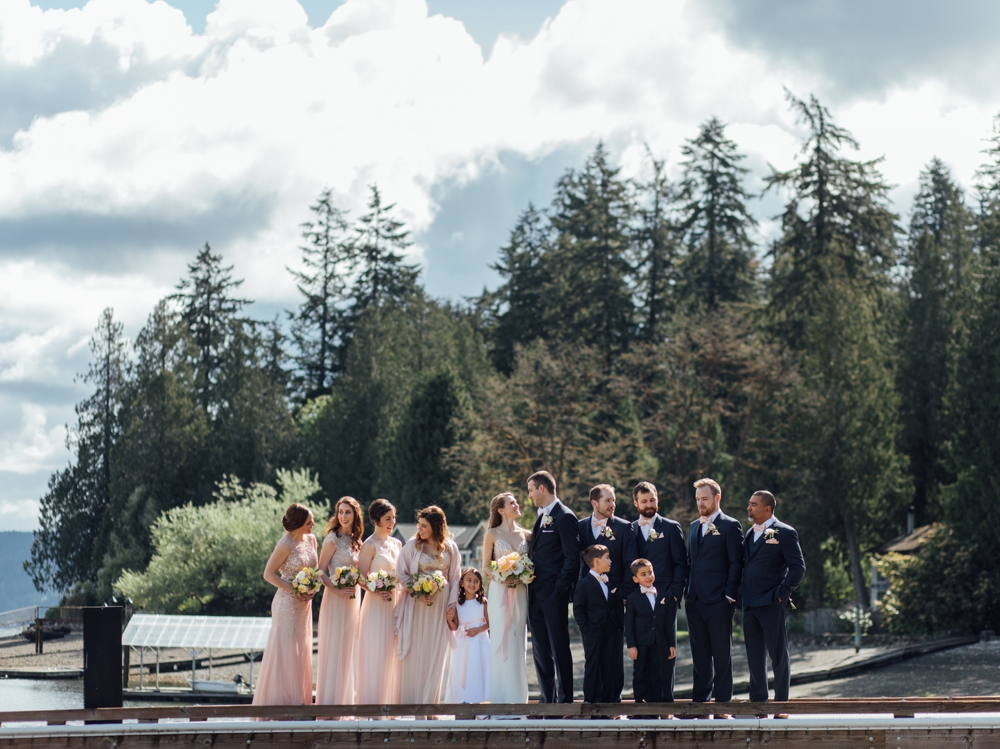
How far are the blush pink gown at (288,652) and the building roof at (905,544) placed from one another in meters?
27.2

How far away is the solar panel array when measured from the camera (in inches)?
1209

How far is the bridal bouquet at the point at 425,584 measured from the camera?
35.0ft

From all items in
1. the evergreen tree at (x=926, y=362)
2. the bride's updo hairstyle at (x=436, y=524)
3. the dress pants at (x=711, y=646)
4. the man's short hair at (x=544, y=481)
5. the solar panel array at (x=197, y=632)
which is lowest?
the solar panel array at (x=197, y=632)

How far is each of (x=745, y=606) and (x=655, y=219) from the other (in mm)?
49390

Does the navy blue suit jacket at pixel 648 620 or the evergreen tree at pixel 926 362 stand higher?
the evergreen tree at pixel 926 362

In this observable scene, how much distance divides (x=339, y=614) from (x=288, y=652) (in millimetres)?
611

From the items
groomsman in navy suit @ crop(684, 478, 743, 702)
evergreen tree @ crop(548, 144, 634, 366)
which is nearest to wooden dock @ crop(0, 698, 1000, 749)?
groomsman in navy suit @ crop(684, 478, 743, 702)

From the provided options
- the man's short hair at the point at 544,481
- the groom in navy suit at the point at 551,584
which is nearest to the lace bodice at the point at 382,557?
the groom in navy suit at the point at 551,584

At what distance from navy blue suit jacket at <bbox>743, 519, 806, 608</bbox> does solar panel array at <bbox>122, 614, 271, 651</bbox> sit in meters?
22.5

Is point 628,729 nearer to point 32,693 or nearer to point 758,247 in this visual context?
point 32,693

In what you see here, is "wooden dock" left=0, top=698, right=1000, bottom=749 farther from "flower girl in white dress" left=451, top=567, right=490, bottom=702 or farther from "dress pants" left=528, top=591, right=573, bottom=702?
"flower girl in white dress" left=451, top=567, right=490, bottom=702

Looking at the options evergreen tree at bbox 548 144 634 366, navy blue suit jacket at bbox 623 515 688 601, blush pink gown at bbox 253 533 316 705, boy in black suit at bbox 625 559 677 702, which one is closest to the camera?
boy in black suit at bbox 625 559 677 702

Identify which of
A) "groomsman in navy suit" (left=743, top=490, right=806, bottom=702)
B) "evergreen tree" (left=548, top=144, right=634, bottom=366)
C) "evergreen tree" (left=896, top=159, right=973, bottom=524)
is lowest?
"groomsman in navy suit" (left=743, top=490, right=806, bottom=702)

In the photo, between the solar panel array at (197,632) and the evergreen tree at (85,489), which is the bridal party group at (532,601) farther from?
the evergreen tree at (85,489)
